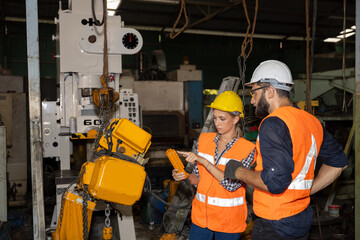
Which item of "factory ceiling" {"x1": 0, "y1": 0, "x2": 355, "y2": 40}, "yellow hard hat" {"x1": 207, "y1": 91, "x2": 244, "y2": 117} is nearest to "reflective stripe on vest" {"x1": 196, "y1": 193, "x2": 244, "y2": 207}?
"yellow hard hat" {"x1": 207, "y1": 91, "x2": 244, "y2": 117}

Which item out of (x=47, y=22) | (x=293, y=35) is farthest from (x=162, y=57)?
(x=293, y=35)

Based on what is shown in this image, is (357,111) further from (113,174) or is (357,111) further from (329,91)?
(329,91)

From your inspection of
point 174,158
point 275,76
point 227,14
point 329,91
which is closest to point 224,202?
point 174,158

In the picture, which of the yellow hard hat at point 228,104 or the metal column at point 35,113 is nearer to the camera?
the metal column at point 35,113

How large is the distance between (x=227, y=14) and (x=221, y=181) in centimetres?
1047

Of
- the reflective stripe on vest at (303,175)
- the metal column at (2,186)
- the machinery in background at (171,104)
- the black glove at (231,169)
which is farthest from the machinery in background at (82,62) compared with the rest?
the machinery in background at (171,104)

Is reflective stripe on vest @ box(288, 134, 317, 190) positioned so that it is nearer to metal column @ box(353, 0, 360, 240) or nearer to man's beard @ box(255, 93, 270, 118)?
man's beard @ box(255, 93, 270, 118)

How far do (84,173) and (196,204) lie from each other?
84 cm

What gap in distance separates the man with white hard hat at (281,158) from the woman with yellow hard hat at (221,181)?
0.45 meters

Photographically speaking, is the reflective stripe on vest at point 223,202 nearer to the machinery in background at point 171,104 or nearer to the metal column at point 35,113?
the metal column at point 35,113

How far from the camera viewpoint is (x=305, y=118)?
5.53 feet

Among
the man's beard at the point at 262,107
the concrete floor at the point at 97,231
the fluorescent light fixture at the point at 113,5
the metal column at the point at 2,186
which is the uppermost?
the fluorescent light fixture at the point at 113,5

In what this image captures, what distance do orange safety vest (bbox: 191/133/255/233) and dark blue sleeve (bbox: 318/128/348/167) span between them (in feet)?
1.78

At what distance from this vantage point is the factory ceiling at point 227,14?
9.98 metres
